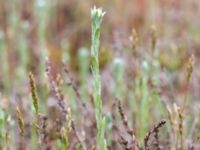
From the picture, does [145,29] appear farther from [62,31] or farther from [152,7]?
[62,31]

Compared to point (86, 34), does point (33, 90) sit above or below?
below

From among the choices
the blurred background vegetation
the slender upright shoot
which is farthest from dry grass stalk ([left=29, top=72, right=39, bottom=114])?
the blurred background vegetation

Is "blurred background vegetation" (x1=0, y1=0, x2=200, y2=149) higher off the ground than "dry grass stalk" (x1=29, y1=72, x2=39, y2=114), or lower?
higher

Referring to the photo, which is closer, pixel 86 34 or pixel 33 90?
pixel 33 90

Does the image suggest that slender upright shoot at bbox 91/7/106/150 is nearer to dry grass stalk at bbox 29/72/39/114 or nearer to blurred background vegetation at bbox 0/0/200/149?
dry grass stalk at bbox 29/72/39/114

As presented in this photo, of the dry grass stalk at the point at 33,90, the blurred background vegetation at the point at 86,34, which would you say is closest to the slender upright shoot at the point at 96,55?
the dry grass stalk at the point at 33,90

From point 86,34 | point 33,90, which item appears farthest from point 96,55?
point 86,34

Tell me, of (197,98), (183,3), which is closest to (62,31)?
(183,3)

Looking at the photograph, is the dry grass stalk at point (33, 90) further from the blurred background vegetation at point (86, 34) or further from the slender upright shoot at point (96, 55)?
the blurred background vegetation at point (86, 34)

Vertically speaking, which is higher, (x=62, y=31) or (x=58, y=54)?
(x=62, y=31)

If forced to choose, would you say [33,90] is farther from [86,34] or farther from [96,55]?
[86,34]

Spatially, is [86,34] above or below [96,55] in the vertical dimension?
above
